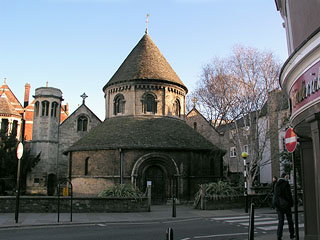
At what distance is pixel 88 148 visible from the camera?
2297 cm

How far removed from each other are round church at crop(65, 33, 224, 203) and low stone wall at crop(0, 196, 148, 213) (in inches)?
189

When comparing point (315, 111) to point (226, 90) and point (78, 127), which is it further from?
point (78, 127)

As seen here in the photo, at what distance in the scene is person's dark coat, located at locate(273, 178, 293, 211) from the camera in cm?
887

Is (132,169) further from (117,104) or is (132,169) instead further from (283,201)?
(283,201)

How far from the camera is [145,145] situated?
21938mm

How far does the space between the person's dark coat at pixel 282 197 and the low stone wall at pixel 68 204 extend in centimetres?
934

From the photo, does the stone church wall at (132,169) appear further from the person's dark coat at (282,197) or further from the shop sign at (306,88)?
the shop sign at (306,88)

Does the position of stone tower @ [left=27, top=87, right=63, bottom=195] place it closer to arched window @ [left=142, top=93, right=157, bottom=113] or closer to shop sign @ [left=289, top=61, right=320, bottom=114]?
arched window @ [left=142, top=93, right=157, bottom=113]

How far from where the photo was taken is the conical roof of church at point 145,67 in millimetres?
26641

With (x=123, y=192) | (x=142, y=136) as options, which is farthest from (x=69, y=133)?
(x=123, y=192)

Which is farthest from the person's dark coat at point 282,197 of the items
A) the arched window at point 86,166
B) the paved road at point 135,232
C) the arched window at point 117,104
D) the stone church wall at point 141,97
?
the arched window at point 117,104

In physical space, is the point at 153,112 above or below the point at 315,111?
above

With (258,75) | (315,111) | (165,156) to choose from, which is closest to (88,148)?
(165,156)

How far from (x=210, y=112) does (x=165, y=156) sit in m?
14.3
